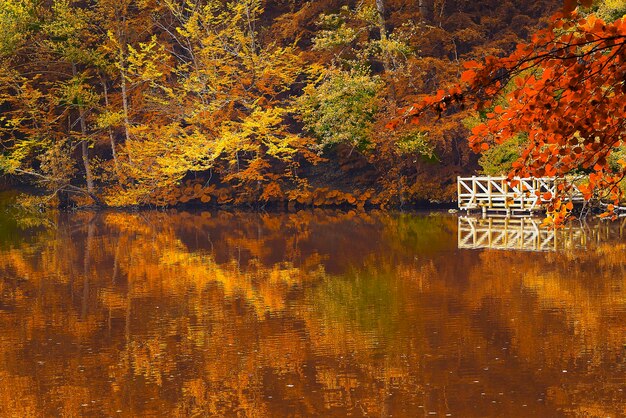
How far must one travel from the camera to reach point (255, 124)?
104 ft

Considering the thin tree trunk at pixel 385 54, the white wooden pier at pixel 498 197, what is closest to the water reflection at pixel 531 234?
the white wooden pier at pixel 498 197

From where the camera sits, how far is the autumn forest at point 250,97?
30812 millimetres

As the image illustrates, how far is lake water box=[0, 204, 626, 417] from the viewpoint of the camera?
26.8 ft

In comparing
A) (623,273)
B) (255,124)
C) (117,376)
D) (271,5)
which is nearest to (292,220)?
(255,124)

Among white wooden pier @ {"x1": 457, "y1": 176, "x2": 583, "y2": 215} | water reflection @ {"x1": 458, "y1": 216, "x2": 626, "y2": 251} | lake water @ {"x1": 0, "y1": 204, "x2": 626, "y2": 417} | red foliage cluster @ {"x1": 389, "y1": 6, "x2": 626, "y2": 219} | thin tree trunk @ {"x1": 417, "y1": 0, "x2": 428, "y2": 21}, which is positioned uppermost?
thin tree trunk @ {"x1": 417, "y1": 0, "x2": 428, "y2": 21}

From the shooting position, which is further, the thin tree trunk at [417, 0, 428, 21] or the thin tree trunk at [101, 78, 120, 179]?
the thin tree trunk at [101, 78, 120, 179]

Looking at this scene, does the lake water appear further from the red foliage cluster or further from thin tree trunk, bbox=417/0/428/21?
thin tree trunk, bbox=417/0/428/21

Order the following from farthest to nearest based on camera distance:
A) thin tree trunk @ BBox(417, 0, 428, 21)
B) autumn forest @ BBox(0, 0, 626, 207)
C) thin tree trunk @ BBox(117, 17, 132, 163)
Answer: thin tree trunk @ BBox(117, 17, 132, 163) → thin tree trunk @ BBox(417, 0, 428, 21) → autumn forest @ BBox(0, 0, 626, 207)

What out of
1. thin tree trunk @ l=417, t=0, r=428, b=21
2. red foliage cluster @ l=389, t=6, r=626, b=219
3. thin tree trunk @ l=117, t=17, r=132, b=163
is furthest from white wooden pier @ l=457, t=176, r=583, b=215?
red foliage cluster @ l=389, t=6, r=626, b=219

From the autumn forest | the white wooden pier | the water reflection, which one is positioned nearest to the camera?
the water reflection

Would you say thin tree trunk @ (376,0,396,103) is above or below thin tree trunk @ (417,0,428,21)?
below

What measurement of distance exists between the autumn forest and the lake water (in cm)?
1020

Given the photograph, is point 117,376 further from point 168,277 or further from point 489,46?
point 489,46

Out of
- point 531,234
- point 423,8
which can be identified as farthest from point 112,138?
point 531,234
